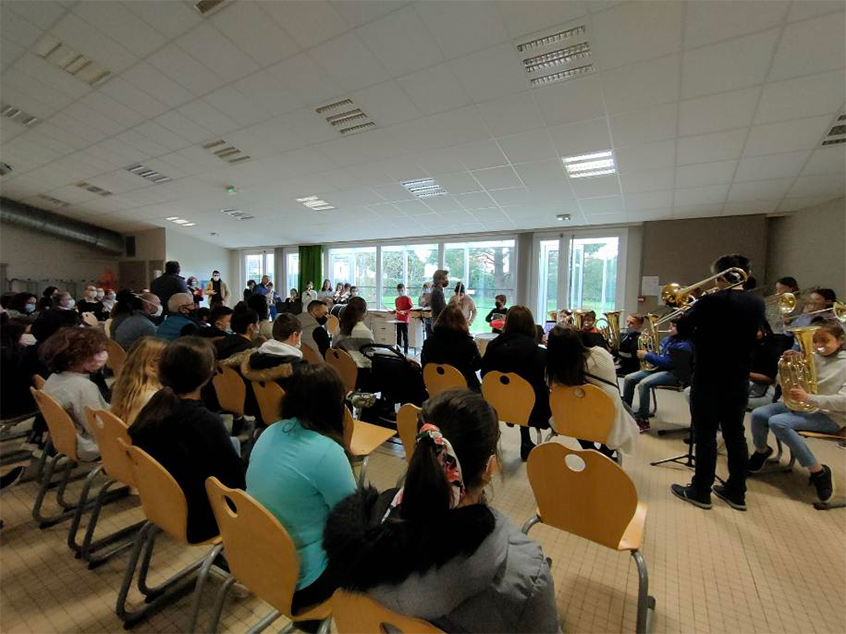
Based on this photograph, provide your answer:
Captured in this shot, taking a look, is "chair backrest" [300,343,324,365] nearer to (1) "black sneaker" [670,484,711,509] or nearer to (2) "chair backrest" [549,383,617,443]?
(2) "chair backrest" [549,383,617,443]

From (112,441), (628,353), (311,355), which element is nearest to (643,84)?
(628,353)

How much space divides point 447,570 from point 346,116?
4625 mm

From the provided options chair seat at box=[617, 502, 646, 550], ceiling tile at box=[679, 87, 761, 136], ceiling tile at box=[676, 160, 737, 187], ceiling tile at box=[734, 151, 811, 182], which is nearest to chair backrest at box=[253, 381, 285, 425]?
chair seat at box=[617, 502, 646, 550]

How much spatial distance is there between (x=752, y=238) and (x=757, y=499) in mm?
5469

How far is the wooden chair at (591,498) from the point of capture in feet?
3.92

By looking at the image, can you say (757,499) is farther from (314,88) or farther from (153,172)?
(153,172)

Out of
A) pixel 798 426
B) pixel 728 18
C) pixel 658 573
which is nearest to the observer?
pixel 658 573

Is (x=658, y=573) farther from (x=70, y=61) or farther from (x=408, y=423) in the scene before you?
(x=70, y=61)

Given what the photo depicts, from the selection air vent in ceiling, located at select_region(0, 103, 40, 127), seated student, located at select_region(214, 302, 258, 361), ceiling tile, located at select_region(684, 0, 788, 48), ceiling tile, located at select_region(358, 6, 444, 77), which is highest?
air vent in ceiling, located at select_region(0, 103, 40, 127)

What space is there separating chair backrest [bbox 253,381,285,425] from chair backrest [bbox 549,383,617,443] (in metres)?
1.60

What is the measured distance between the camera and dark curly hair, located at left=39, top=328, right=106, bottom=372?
1.97m

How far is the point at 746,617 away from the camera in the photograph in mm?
1484

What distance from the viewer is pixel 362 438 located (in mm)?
1996

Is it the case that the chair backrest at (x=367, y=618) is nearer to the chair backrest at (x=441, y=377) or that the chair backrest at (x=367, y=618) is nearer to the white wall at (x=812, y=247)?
the chair backrest at (x=441, y=377)
